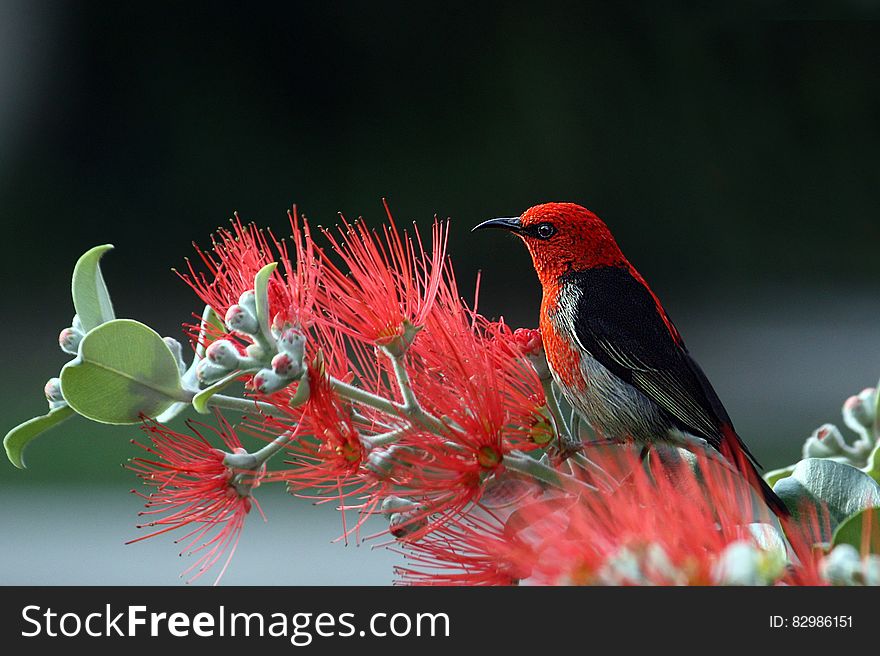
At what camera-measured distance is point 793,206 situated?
275 centimetres

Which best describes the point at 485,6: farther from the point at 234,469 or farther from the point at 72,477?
the point at 234,469

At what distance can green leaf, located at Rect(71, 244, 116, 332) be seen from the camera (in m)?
0.32

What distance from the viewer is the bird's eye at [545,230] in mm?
412

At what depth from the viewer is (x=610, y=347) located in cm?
40

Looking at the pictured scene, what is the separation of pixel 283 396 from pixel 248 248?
6 centimetres

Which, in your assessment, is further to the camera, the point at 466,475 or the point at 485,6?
the point at 485,6

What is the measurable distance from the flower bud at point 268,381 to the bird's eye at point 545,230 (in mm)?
166

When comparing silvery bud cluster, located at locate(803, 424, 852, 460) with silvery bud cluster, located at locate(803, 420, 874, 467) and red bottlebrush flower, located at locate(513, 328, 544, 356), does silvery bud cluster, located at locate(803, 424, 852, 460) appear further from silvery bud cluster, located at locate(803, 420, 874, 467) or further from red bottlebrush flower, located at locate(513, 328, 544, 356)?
red bottlebrush flower, located at locate(513, 328, 544, 356)

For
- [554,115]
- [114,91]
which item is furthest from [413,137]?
[114,91]

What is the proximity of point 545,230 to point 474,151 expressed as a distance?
2397 millimetres

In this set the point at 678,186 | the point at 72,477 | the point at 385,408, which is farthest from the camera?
the point at 678,186

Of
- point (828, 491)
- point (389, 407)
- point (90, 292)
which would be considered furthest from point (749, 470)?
point (90, 292)

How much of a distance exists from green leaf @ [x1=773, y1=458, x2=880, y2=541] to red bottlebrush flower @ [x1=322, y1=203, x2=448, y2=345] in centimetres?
14

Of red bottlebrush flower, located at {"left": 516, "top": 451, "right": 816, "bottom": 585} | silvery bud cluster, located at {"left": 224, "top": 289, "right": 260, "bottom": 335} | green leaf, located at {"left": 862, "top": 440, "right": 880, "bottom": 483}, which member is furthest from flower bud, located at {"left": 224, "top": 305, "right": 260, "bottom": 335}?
green leaf, located at {"left": 862, "top": 440, "right": 880, "bottom": 483}
